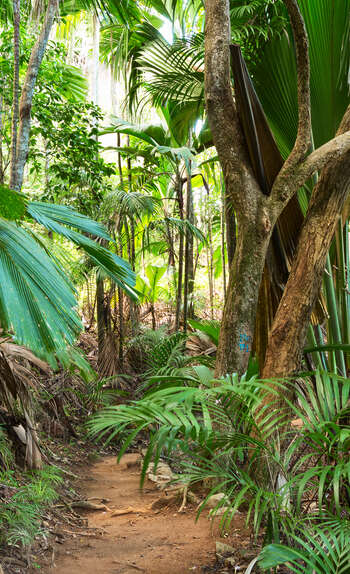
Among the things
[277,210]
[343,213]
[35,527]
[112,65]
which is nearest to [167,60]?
[112,65]

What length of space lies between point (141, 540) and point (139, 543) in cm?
4

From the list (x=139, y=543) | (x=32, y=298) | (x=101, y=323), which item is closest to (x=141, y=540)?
(x=139, y=543)

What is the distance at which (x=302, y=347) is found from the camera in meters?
→ 2.85

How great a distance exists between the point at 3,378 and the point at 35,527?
790mm

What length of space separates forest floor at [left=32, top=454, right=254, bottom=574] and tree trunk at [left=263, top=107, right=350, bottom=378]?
3.09ft

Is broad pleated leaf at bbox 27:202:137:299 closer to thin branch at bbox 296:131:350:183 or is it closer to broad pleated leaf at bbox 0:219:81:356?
broad pleated leaf at bbox 0:219:81:356

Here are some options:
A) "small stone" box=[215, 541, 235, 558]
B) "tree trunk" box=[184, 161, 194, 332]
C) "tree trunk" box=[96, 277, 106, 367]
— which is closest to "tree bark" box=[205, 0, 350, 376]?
"small stone" box=[215, 541, 235, 558]

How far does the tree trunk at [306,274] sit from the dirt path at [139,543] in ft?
3.21

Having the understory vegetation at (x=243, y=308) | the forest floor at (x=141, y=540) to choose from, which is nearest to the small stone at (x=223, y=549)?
the forest floor at (x=141, y=540)

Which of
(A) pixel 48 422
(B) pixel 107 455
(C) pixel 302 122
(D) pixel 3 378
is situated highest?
(C) pixel 302 122

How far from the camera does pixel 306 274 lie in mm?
2887

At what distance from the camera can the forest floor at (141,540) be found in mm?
2475

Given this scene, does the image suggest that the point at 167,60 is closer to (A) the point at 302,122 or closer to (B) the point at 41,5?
(B) the point at 41,5

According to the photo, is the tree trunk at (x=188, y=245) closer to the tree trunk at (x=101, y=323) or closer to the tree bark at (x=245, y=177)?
the tree trunk at (x=101, y=323)
